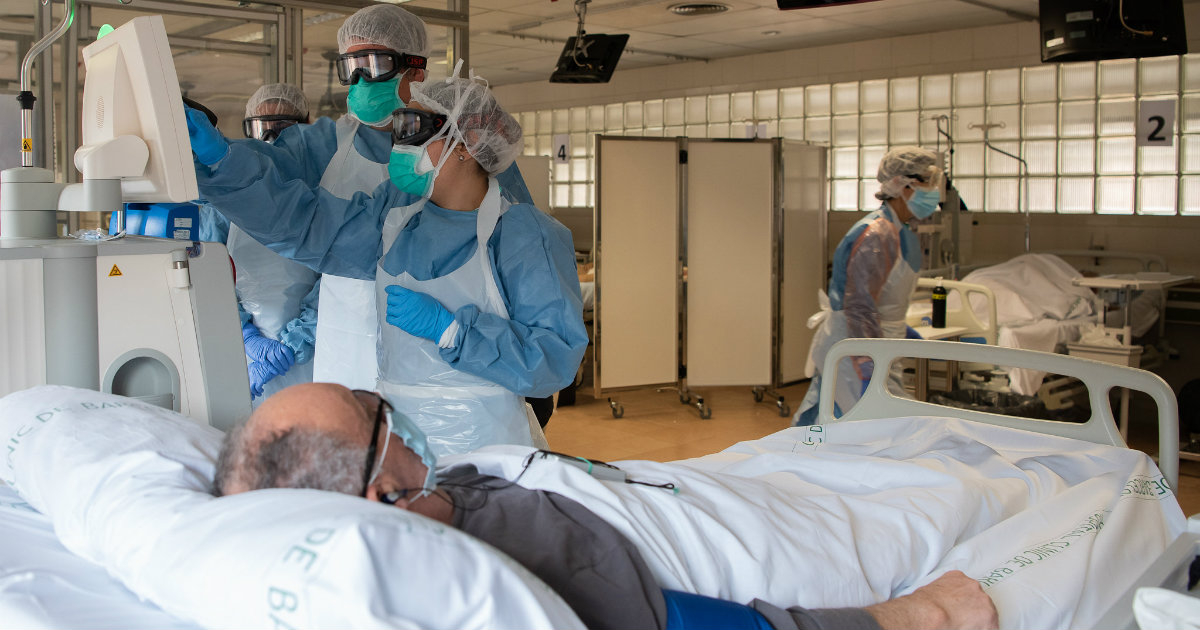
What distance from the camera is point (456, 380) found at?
7.15 feet

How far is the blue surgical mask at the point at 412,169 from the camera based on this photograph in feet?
7.15

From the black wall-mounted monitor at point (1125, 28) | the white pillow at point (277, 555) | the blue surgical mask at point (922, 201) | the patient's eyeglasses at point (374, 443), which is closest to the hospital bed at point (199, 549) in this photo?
the white pillow at point (277, 555)

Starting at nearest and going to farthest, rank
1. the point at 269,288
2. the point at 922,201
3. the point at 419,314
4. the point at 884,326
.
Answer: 1. the point at 419,314
2. the point at 269,288
3. the point at 884,326
4. the point at 922,201

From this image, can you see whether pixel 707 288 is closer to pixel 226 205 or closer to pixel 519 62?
pixel 226 205

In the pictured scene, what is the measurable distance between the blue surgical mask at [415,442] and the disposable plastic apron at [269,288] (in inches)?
73.3

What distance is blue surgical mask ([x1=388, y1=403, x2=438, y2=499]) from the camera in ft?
4.02

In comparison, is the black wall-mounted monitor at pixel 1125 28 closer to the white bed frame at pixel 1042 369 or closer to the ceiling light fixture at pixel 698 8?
the ceiling light fixture at pixel 698 8

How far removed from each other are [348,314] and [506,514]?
152cm

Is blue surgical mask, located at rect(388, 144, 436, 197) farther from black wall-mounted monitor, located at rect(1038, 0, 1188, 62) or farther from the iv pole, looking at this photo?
the iv pole

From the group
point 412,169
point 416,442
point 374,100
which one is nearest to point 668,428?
point 374,100

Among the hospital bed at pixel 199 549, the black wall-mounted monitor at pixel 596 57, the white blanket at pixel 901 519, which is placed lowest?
the white blanket at pixel 901 519

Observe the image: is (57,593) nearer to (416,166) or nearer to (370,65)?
(416,166)

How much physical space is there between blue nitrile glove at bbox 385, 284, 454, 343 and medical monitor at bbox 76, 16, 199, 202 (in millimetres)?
659

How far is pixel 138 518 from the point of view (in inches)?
42.3
